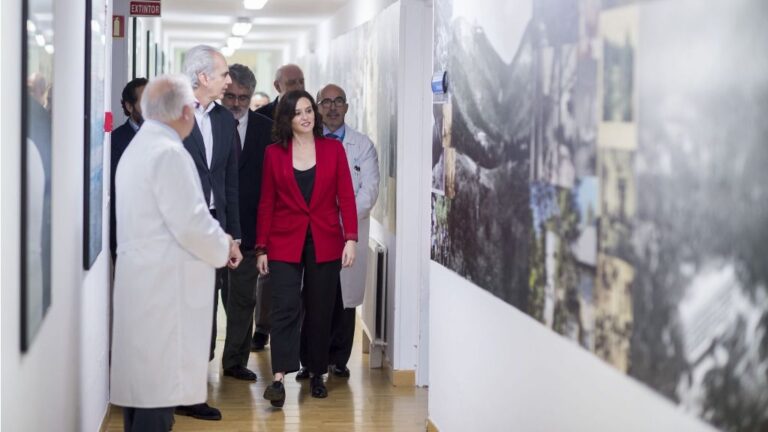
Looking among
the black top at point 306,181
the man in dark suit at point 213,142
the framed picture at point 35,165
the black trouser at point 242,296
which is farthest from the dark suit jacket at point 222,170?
the framed picture at point 35,165

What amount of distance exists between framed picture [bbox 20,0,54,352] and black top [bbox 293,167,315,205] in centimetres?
269

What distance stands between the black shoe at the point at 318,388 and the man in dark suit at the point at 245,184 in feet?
1.82

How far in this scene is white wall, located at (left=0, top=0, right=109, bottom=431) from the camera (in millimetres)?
2564

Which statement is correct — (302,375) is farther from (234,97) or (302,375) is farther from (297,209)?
(234,97)

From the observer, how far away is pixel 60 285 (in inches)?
148

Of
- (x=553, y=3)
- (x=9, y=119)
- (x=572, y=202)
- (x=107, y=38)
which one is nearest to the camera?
(x=9, y=119)

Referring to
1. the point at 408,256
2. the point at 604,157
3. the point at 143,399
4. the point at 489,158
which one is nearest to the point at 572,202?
the point at 604,157

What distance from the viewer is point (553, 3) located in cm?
334

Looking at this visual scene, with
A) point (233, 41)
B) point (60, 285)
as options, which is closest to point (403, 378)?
point (60, 285)

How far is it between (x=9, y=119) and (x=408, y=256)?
4.30 metres

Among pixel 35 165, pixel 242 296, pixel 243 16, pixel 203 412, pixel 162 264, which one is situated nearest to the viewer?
pixel 35 165

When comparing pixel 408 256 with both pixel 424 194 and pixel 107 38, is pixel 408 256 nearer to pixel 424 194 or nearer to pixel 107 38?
pixel 424 194

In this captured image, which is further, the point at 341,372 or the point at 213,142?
the point at 341,372

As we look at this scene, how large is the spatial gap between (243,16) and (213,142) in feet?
30.0
